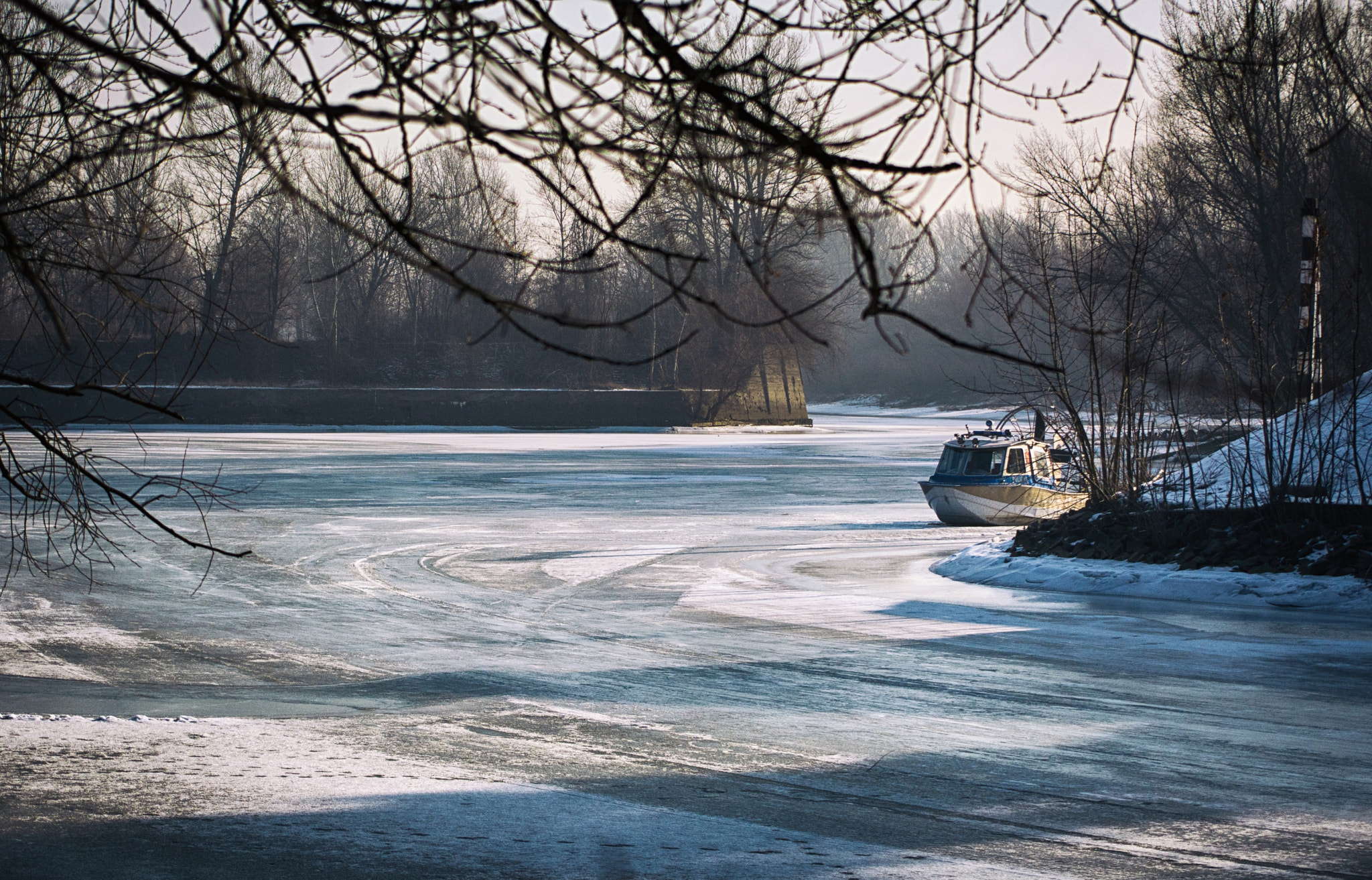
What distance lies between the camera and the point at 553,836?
5516 millimetres

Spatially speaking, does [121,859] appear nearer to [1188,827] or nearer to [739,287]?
[1188,827]

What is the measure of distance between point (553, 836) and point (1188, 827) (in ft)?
9.07

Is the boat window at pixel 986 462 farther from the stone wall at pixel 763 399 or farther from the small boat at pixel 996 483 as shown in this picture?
the stone wall at pixel 763 399

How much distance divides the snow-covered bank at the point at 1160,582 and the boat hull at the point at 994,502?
8.85m

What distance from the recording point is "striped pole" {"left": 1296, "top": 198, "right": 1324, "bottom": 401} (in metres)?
15.1

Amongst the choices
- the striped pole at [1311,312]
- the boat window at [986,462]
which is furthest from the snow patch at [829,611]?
the boat window at [986,462]

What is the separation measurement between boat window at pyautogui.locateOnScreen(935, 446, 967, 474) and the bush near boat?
956 cm

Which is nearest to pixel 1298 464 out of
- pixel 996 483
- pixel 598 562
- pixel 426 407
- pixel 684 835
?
pixel 598 562

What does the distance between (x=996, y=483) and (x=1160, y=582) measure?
41.8 ft

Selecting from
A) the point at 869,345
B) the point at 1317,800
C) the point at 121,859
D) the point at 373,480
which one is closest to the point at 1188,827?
the point at 1317,800

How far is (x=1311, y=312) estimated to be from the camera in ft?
52.2

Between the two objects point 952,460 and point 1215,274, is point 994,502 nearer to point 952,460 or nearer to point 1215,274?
point 952,460

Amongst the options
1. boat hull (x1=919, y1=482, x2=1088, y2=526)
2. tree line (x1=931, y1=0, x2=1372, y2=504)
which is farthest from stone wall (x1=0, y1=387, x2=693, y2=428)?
boat hull (x1=919, y1=482, x2=1088, y2=526)

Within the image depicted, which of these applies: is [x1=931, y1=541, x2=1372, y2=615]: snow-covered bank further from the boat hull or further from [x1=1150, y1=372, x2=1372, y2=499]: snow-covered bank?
the boat hull
